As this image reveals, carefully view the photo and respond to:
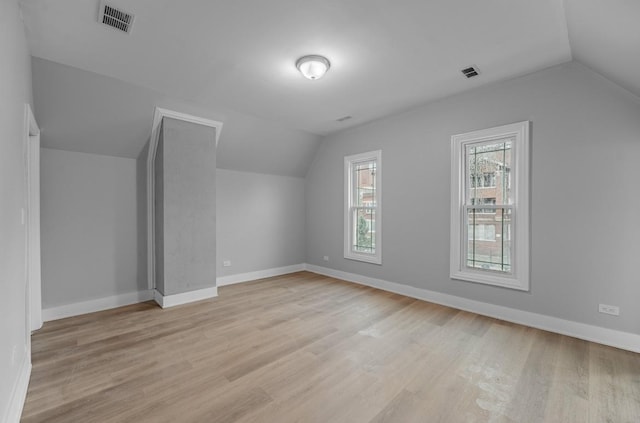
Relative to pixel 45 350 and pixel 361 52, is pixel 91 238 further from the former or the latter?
pixel 361 52

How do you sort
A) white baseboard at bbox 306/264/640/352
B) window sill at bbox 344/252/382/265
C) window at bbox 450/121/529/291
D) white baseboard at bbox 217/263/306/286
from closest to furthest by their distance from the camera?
1. white baseboard at bbox 306/264/640/352
2. window at bbox 450/121/529/291
3. window sill at bbox 344/252/382/265
4. white baseboard at bbox 217/263/306/286

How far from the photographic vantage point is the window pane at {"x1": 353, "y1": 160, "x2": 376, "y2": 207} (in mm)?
5018

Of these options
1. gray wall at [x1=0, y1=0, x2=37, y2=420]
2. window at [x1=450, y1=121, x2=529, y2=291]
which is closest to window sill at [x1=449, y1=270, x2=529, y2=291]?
window at [x1=450, y1=121, x2=529, y2=291]

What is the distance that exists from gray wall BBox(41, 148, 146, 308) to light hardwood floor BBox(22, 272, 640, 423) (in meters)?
0.46

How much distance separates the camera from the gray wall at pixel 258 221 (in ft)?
16.7

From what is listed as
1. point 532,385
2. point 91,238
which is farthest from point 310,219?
point 532,385

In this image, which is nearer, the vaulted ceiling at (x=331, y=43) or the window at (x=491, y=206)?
the vaulted ceiling at (x=331, y=43)

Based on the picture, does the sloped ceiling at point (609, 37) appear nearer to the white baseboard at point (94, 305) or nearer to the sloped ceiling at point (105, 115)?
the sloped ceiling at point (105, 115)

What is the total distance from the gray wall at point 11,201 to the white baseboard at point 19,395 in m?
0.04

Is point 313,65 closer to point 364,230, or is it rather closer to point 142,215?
point 364,230

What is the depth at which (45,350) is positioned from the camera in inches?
105

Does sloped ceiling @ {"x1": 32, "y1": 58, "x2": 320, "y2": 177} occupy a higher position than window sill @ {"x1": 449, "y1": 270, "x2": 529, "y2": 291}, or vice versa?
sloped ceiling @ {"x1": 32, "y1": 58, "x2": 320, "y2": 177}

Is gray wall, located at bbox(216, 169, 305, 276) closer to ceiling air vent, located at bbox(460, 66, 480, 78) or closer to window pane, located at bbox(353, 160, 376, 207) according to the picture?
window pane, located at bbox(353, 160, 376, 207)

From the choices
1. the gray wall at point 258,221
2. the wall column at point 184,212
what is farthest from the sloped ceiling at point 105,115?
the gray wall at point 258,221
